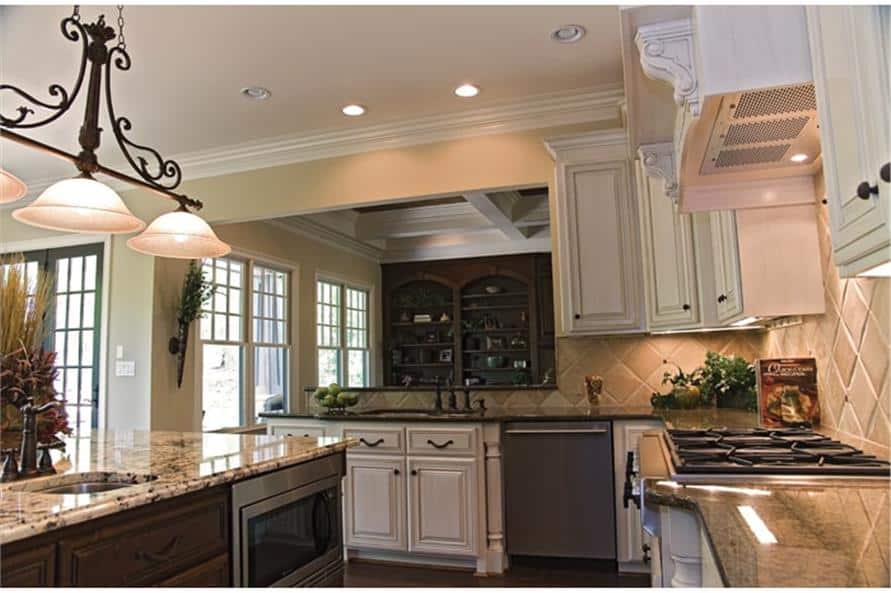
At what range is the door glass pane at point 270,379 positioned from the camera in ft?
18.5

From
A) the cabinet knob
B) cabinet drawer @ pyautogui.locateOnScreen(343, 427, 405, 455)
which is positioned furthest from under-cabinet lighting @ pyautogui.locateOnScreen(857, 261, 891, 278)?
cabinet drawer @ pyautogui.locateOnScreen(343, 427, 405, 455)

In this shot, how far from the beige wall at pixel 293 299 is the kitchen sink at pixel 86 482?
276 cm

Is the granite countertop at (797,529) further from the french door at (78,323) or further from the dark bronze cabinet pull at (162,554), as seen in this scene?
the french door at (78,323)

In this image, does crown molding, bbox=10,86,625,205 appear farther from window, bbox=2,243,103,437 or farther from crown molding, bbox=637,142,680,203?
crown molding, bbox=637,142,680,203

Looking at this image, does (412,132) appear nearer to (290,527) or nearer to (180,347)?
(180,347)

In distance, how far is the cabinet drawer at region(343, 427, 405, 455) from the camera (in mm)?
3584

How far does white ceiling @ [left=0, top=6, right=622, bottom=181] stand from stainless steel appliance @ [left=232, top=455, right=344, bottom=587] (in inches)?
76.9

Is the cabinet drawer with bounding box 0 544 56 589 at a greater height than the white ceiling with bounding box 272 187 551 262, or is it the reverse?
the white ceiling with bounding box 272 187 551 262

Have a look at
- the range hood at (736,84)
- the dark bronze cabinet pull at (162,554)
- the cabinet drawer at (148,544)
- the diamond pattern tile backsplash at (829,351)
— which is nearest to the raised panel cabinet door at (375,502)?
the diamond pattern tile backsplash at (829,351)

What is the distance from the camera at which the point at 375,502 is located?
11.8 ft

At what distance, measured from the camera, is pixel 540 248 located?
25.5ft

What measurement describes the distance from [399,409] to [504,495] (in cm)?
111

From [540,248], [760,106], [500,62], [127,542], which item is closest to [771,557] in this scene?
[760,106]

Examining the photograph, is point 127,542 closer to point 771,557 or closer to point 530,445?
point 771,557
